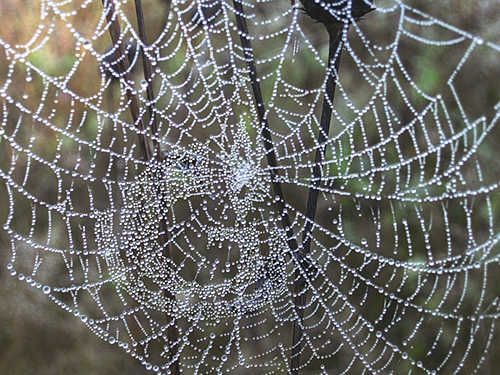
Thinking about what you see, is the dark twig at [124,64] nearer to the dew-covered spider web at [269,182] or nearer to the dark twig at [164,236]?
the dark twig at [164,236]

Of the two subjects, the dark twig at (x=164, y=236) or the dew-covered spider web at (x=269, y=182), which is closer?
the dark twig at (x=164, y=236)

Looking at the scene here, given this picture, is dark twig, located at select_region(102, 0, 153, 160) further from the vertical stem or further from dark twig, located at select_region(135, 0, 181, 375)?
the vertical stem

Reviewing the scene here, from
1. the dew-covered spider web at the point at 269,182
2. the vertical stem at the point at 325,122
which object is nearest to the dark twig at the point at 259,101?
the vertical stem at the point at 325,122

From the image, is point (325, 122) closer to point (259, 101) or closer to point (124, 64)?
point (259, 101)

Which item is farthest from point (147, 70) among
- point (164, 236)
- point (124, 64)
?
point (164, 236)

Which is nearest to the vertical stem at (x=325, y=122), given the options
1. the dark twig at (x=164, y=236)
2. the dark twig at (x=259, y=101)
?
the dark twig at (x=259, y=101)

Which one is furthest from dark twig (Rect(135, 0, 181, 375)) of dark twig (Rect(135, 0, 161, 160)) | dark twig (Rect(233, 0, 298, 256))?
dark twig (Rect(233, 0, 298, 256))

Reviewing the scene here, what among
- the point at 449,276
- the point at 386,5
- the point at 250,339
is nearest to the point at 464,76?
the point at 386,5
